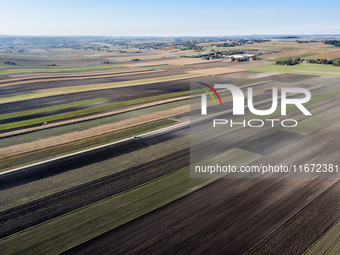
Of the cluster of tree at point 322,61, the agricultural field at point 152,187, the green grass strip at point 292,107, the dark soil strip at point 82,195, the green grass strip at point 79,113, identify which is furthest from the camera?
the cluster of tree at point 322,61

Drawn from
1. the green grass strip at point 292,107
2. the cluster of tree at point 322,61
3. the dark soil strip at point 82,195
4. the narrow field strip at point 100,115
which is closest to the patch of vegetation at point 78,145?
the dark soil strip at point 82,195

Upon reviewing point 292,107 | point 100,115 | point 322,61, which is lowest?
point 100,115

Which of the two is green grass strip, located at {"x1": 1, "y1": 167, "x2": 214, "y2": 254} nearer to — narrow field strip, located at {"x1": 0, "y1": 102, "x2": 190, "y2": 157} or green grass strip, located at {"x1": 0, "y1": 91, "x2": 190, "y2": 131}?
narrow field strip, located at {"x1": 0, "y1": 102, "x2": 190, "y2": 157}

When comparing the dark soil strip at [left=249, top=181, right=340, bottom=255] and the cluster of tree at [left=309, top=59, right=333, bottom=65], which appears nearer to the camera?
the dark soil strip at [left=249, top=181, right=340, bottom=255]

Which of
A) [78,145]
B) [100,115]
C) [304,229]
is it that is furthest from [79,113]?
[304,229]

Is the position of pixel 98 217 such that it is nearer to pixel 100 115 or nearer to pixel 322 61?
pixel 100 115

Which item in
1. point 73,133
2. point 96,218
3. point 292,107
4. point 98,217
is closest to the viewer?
point 96,218

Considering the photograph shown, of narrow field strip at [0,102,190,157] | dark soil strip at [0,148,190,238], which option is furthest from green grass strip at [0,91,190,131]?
dark soil strip at [0,148,190,238]

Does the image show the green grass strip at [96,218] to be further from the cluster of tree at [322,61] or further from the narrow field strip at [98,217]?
the cluster of tree at [322,61]
